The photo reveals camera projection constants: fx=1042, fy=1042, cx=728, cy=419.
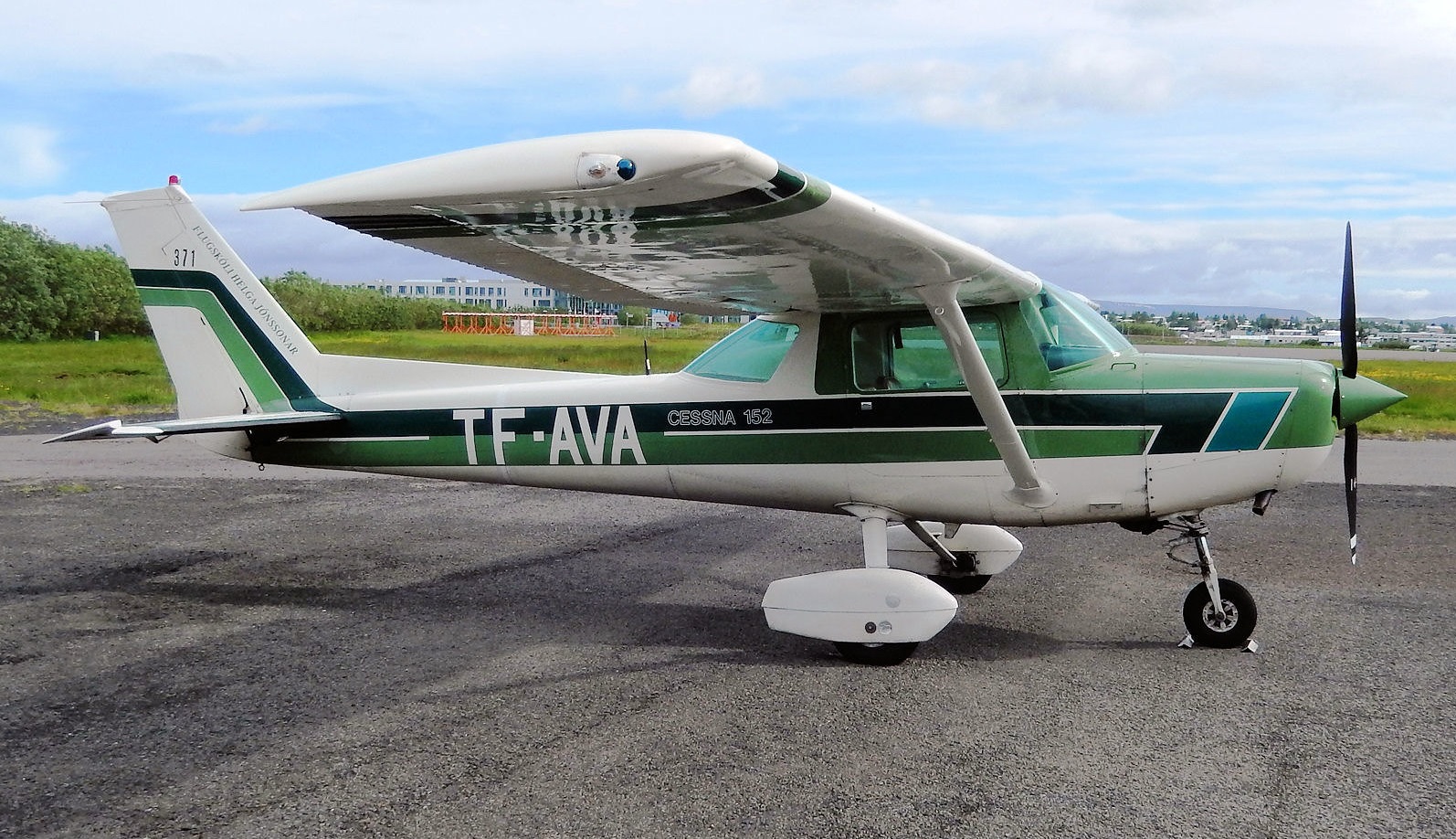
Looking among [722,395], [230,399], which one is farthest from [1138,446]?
[230,399]

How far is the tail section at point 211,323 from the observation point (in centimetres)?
773

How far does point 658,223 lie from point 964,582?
424 cm

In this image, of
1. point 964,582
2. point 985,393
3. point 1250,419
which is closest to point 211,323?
point 985,393

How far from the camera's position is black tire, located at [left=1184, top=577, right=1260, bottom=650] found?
19.4ft

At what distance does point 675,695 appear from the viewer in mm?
5199

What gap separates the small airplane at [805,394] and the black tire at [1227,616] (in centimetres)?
2

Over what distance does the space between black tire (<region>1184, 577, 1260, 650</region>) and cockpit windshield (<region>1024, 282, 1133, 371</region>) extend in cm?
147

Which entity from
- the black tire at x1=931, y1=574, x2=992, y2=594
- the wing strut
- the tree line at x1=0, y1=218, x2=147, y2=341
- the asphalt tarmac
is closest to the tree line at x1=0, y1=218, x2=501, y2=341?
the tree line at x1=0, y1=218, x2=147, y2=341

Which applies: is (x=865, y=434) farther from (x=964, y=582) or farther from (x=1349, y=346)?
(x=1349, y=346)

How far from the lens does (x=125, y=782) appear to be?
13.6ft

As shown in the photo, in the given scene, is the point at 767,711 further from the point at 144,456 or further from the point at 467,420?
the point at 144,456

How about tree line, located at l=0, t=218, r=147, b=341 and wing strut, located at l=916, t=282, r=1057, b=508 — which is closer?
wing strut, located at l=916, t=282, r=1057, b=508

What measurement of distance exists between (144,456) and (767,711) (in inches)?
529

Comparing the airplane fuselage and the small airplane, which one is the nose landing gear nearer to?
the small airplane
